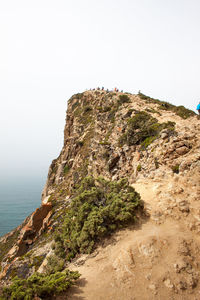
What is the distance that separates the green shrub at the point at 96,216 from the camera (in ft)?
34.5

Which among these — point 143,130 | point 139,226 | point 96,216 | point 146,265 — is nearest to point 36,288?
point 146,265

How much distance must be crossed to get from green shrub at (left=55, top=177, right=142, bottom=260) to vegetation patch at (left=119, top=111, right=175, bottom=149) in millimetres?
8087

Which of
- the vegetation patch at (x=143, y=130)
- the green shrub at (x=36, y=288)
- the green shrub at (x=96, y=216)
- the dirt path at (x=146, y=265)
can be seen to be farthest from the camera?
the vegetation patch at (x=143, y=130)

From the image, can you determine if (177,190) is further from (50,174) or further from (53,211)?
(50,174)

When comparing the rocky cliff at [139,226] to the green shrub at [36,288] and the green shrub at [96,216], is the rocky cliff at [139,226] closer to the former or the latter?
the green shrub at [96,216]

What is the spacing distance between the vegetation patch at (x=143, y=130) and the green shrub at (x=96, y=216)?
26.5 ft

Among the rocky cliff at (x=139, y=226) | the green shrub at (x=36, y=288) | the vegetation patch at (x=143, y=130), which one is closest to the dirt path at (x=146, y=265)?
the rocky cliff at (x=139, y=226)

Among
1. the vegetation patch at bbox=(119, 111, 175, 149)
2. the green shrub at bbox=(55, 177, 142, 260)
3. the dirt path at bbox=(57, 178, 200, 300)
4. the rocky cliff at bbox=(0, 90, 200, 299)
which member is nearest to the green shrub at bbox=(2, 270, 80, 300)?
the rocky cliff at bbox=(0, 90, 200, 299)

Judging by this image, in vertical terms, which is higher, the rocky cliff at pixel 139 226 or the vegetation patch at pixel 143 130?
the vegetation patch at pixel 143 130

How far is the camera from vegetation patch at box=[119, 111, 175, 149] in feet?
64.5

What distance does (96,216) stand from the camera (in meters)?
11.0

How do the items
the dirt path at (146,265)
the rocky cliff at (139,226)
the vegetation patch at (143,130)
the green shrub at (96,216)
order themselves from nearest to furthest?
1. the dirt path at (146,265)
2. the rocky cliff at (139,226)
3. the green shrub at (96,216)
4. the vegetation patch at (143,130)

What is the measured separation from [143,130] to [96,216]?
13403mm

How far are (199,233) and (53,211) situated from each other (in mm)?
22803
